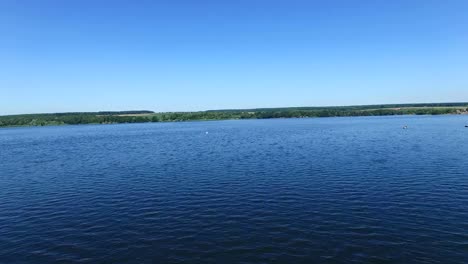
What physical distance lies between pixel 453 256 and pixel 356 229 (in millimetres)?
5113

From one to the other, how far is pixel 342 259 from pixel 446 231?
25.9ft

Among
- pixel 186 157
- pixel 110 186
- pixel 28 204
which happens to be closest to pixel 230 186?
pixel 110 186

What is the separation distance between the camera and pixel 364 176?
34.4 m

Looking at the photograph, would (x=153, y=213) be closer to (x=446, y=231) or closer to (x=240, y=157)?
(x=446, y=231)

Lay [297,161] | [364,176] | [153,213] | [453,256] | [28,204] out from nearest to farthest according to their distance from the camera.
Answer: [453,256] → [153,213] → [28,204] → [364,176] → [297,161]

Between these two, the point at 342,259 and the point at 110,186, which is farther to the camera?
the point at 110,186

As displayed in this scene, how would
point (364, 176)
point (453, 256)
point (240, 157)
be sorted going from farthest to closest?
1. point (240, 157)
2. point (364, 176)
3. point (453, 256)

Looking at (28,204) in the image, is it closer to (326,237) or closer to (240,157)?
(326,237)

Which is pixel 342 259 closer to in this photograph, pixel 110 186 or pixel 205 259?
pixel 205 259

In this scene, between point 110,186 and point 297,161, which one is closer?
point 110,186

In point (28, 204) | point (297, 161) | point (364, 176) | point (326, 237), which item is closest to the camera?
point (326, 237)

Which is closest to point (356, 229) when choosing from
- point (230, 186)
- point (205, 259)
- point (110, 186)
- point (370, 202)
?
point (370, 202)

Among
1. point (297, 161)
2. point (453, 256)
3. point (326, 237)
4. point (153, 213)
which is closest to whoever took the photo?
point (453, 256)

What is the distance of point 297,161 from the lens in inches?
1791
